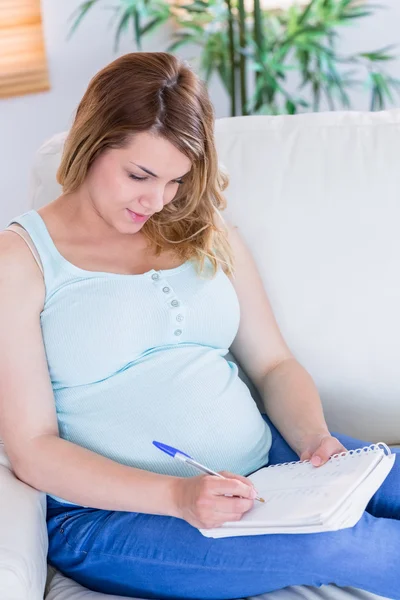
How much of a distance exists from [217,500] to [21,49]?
2015 mm

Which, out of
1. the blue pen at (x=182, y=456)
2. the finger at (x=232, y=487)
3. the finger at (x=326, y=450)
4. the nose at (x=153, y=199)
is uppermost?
the nose at (x=153, y=199)

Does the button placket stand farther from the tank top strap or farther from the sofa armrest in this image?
the sofa armrest

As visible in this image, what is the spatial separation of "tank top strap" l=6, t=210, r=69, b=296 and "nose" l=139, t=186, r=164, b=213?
163 mm

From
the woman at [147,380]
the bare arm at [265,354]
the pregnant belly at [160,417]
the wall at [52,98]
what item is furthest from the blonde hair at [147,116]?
the wall at [52,98]

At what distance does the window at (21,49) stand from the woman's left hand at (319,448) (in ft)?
6.01

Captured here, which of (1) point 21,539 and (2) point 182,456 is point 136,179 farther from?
(1) point 21,539

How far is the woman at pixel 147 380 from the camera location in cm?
117

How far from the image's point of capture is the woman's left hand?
1285 mm

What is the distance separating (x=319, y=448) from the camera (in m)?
1.32

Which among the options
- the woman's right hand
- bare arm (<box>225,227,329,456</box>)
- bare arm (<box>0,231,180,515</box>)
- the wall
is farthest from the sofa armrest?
the wall

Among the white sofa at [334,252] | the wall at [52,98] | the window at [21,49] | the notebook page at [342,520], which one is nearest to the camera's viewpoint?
the notebook page at [342,520]

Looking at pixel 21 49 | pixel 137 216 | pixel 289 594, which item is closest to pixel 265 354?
pixel 137 216

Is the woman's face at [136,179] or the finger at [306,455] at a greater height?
the woman's face at [136,179]

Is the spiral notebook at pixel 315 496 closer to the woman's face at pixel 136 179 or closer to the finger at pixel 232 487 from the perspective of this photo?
the finger at pixel 232 487
